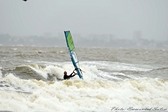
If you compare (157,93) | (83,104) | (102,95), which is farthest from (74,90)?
(157,93)

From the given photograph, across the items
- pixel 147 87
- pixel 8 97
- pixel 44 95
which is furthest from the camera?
pixel 147 87

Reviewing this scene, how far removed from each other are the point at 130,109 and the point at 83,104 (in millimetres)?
1942

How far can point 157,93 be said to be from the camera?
725 inches

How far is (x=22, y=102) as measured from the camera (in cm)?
1264

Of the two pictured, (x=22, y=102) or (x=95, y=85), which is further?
(x=95, y=85)

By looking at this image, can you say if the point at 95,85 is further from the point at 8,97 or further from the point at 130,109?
the point at 8,97

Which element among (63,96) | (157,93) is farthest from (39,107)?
(157,93)

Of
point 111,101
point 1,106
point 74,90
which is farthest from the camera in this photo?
point 74,90

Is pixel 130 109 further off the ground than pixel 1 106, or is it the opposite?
pixel 1 106

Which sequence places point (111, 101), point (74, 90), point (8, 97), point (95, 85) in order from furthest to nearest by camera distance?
point (95, 85) → point (74, 90) → point (111, 101) → point (8, 97)

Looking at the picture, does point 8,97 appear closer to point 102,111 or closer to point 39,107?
point 39,107

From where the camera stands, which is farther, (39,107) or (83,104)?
(83,104)

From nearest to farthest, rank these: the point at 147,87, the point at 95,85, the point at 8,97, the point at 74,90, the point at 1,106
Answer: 1. the point at 1,106
2. the point at 8,97
3. the point at 74,90
4. the point at 95,85
5. the point at 147,87

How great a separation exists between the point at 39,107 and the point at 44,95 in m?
1.41
